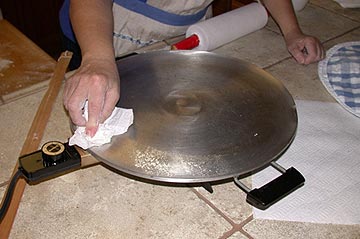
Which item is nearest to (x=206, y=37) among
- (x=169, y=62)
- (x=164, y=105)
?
(x=169, y=62)

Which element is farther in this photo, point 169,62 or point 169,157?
point 169,62

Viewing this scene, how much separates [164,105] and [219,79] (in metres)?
0.12

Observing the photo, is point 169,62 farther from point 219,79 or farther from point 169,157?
point 169,157

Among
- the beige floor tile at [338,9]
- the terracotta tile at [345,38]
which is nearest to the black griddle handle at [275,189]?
the terracotta tile at [345,38]

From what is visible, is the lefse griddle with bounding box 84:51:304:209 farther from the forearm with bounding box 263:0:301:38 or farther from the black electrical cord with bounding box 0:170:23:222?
the forearm with bounding box 263:0:301:38

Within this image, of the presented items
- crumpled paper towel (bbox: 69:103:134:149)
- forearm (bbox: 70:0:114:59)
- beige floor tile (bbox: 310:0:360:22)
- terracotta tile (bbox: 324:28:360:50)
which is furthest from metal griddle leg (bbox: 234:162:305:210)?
beige floor tile (bbox: 310:0:360:22)

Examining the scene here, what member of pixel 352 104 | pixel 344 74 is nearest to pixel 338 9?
pixel 344 74

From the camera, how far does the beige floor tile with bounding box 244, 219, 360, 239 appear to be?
56cm

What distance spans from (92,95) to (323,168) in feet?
1.16

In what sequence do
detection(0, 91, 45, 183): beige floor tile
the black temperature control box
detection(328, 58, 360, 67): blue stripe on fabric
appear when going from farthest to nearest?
1. detection(328, 58, 360, 67): blue stripe on fabric
2. detection(0, 91, 45, 183): beige floor tile
3. the black temperature control box

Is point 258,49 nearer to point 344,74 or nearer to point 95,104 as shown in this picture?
point 344,74

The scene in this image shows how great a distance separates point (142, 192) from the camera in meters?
0.61

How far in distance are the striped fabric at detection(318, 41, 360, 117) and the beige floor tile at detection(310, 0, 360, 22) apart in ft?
0.67

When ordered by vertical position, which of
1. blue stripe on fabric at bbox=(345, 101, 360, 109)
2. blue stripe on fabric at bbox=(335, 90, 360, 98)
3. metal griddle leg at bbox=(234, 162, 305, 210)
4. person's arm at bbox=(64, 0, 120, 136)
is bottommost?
blue stripe on fabric at bbox=(345, 101, 360, 109)
